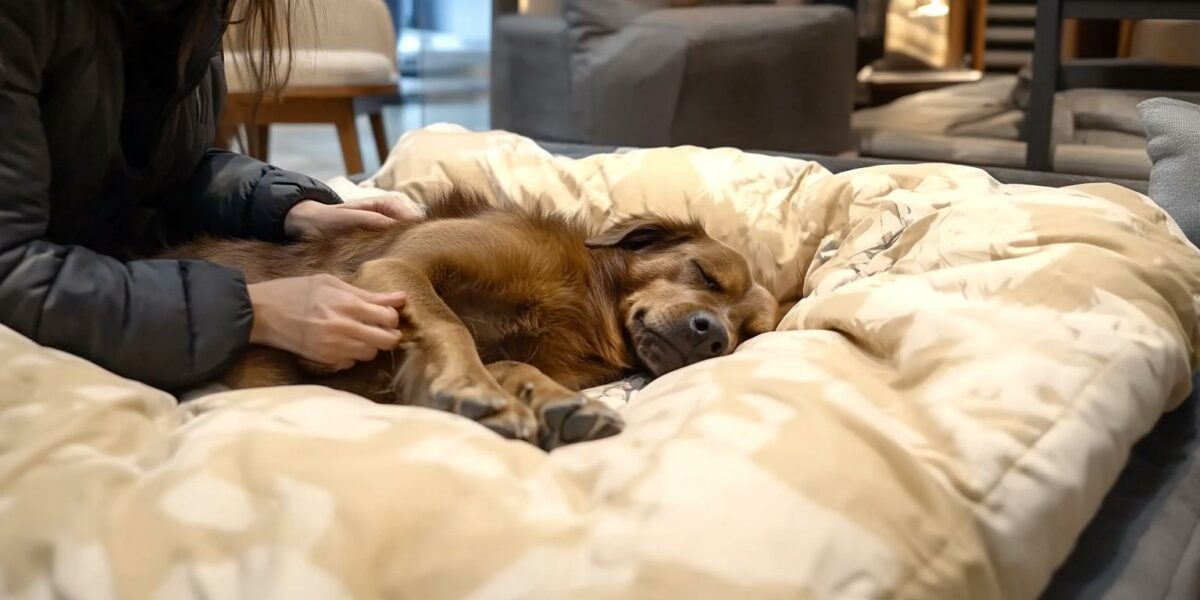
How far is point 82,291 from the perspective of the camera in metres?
1.29

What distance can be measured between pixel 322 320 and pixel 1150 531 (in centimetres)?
101

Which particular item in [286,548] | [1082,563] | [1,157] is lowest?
[1082,563]

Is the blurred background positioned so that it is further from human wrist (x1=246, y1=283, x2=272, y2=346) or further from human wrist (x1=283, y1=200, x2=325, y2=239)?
human wrist (x1=246, y1=283, x2=272, y2=346)

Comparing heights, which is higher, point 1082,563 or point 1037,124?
point 1037,124

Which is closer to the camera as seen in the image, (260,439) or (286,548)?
(286,548)

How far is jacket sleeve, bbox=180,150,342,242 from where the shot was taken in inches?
75.9

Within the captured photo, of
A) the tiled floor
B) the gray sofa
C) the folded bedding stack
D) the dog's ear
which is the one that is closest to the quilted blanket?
the dog's ear

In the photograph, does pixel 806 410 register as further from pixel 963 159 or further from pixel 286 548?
pixel 963 159

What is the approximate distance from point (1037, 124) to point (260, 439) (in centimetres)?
263

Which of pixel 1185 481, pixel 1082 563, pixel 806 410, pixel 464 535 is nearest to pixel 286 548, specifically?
pixel 464 535

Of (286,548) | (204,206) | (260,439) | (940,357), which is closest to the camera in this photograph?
(286,548)

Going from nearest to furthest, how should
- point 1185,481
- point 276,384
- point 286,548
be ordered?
1. point 286,548
2. point 1185,481
3. point 276,384

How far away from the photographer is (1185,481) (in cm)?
134

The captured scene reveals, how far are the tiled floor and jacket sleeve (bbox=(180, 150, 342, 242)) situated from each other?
8.03ft
